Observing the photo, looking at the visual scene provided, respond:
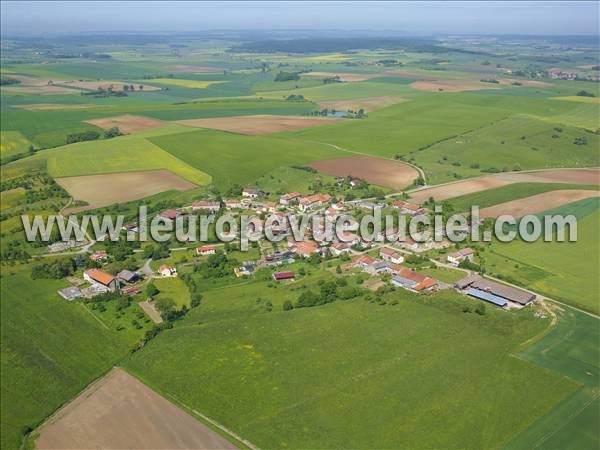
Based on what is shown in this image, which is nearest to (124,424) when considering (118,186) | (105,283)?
(105,283)

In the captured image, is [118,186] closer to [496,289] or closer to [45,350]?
[45,350]

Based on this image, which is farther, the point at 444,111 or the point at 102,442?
the point at 444,111

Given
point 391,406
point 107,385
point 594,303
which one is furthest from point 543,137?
point 107,385

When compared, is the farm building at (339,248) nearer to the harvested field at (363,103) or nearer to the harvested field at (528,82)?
the harvested field at (363,103)

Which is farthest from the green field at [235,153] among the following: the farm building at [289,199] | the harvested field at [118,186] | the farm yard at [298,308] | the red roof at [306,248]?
the red roof at [306,248]

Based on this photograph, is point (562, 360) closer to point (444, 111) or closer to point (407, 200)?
point (407, 200)

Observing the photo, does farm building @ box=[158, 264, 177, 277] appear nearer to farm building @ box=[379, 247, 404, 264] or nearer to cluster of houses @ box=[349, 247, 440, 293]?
cluster of houses @ box=[349, 247, 440, 293]

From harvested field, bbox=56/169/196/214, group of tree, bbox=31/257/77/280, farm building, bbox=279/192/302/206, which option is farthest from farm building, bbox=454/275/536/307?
harvested field, bbox=56/169/196/214
